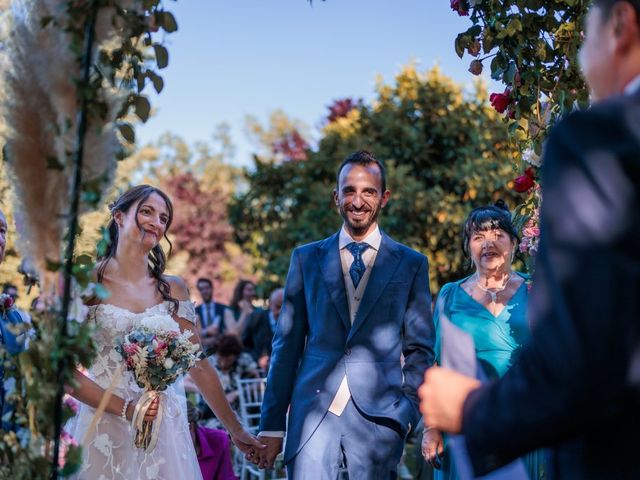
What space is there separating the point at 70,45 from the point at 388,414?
2756mm

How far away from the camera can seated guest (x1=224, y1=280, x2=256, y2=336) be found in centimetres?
1280

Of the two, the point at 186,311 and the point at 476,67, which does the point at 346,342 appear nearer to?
the point at 186,311

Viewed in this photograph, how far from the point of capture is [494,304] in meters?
5.36

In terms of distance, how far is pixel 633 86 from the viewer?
59.9 inches

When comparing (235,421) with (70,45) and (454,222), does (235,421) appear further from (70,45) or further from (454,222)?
(454,222)

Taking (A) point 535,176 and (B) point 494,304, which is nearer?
(A) point 535,176

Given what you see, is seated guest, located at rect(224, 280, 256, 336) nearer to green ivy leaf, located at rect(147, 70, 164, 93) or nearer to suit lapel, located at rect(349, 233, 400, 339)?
suit lapel, located at rect(349, 233, 400, 339)

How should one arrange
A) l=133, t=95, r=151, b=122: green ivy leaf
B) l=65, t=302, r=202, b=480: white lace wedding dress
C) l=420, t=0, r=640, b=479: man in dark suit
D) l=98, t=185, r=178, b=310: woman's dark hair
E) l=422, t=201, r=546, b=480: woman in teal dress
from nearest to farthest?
l=420, t=0, r=640, b=479: man in dark suit
l=133, t=95, r=151, b=122: green ivy leaf
l=65, t=302, r=202, b=480: white lace wedding dress
l=98, t=185, r=178, b=310: woman's dark hair
l=422, t=201, r=546, b=480: woman in teal dress

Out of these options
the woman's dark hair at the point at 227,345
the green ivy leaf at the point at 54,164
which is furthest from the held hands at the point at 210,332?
the green ivy leaf at the point at 54,164

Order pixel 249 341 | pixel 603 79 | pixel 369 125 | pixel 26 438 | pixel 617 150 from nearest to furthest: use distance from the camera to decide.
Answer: pixel 617 150, pixel 603 79, pixel 26 438, pixel 249 341, pixel 369 125

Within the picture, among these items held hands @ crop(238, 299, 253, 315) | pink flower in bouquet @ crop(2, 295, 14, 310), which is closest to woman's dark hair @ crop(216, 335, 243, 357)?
held hands @ crop(238, 299, 253, 315)

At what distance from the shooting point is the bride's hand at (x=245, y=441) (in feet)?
14.9

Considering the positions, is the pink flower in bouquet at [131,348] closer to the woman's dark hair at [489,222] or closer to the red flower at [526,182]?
the red flower at [526,182]

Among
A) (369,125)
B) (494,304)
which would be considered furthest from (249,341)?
(494,304)
